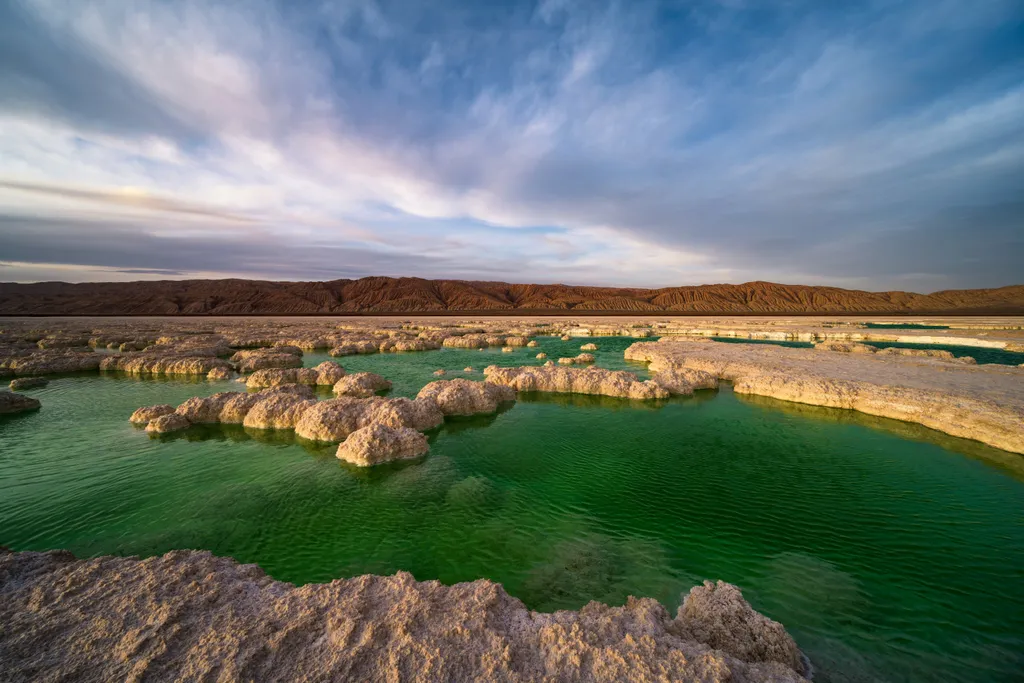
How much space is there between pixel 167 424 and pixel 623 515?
13906 mm

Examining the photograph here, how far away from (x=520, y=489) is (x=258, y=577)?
205 inches

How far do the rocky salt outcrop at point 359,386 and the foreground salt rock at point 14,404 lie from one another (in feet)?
36.2

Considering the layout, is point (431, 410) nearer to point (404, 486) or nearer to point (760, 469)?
point (404, 486)

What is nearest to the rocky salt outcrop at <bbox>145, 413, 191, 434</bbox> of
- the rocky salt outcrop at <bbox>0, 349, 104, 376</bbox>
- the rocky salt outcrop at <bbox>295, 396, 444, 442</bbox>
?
the rocky salt outcrop at <bbox>295, 396, 444, 442</bbox>

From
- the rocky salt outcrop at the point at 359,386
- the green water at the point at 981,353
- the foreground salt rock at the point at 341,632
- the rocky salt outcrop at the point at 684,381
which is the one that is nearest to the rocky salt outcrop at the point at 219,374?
the rocky salt outcrop at the point at 359,386

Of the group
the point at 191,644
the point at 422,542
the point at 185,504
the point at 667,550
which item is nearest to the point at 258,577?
the point at 191,644

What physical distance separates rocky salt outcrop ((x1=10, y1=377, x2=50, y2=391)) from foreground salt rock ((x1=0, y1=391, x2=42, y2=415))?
4839 millimetres

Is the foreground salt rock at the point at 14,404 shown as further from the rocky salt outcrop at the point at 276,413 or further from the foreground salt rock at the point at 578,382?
the foreground salt rock at the point at 578,382

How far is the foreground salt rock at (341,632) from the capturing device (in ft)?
12.0

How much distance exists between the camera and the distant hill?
98812mm

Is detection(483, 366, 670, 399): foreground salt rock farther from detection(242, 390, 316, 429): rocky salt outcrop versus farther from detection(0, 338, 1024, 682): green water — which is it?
detection(242, 390, 316, 429): rocky salt outcrop

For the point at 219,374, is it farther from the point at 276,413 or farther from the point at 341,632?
the point at 341,632

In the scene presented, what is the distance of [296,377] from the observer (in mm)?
18375

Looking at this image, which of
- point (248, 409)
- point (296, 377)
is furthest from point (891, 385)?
point (296, 377)
